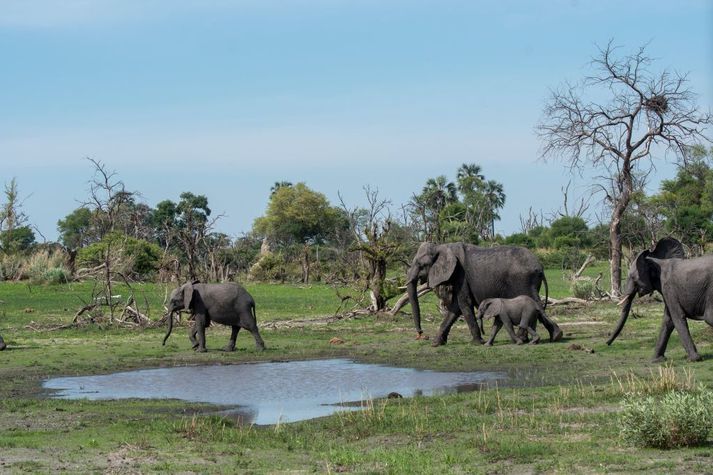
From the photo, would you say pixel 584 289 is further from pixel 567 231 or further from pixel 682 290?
pixel 567 231

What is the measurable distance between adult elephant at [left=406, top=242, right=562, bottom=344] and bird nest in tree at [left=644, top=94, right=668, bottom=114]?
485 inches

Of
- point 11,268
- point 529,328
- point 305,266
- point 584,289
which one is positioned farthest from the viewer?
point 305,266

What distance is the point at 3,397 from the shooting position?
1798 cm

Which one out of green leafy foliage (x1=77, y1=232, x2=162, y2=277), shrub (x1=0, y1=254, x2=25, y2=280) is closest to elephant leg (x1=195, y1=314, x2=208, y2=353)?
green leafy foliage (x1=77, y1=232, x2=162, y2=277)

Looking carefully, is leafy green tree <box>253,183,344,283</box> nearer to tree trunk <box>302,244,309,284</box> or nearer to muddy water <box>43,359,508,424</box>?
tree trunk <box>302,244,309,284</box>

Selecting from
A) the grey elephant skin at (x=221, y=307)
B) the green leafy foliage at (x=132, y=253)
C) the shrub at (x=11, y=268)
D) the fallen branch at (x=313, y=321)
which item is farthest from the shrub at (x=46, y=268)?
the grey elephant skin at (x=221, y=307)

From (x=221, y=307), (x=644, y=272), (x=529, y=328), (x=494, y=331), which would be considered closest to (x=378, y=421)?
(x=644, y=272)

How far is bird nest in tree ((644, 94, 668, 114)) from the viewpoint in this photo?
115 ft

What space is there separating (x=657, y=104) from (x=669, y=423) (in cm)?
2515

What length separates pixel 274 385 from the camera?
19.4 metres

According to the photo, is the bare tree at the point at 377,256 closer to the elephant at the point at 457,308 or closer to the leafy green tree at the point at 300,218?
the elephant at the point at 457,308

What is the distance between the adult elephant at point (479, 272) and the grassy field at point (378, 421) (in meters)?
1.11

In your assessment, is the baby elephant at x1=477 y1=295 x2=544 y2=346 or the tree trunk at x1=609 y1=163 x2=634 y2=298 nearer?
the baby elephant at x1=477 y1=295 x2=544 y2=346

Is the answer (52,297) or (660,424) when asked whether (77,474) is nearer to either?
(660,424)
